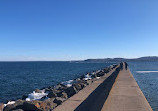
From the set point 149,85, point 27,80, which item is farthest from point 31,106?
point 27,80

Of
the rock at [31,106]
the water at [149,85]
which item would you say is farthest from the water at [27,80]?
the water at [149,85]

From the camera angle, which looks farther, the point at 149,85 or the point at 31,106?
the point at 149,85

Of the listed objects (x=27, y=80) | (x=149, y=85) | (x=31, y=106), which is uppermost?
(x=31, y=106)

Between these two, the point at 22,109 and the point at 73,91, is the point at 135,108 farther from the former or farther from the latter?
the point at 73,91

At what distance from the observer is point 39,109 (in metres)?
6.89

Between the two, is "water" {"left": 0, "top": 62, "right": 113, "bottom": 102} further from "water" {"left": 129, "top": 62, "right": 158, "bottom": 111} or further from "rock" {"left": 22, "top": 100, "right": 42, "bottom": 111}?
Result: "water" {"left": 129, "top": 62, "right": 158, "bottom": 111}

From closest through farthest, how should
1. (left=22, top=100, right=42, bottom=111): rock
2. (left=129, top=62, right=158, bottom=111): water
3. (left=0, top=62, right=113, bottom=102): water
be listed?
(left=22, top=100, right=42, bottom=111): rock → (left=129, top=62, right=158, bottom=111): water → (left=0, top=62, right=113, bottom=102): water

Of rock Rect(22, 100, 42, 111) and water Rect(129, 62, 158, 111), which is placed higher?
rock Rect(22, 100, 42, 111)

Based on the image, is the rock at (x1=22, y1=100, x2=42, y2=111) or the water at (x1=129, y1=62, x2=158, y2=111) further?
the water at (x1=129, y1=62, x2=158, y2=111)

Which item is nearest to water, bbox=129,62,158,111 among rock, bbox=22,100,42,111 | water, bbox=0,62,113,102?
rock, bbox=22,100,42,111

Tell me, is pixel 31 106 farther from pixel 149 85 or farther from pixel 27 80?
pixel 27 80

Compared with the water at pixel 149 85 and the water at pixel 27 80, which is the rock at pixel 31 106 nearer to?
the water at pixel 149 85

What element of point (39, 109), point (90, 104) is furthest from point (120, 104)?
point (39, 109)

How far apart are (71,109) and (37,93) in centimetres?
804
